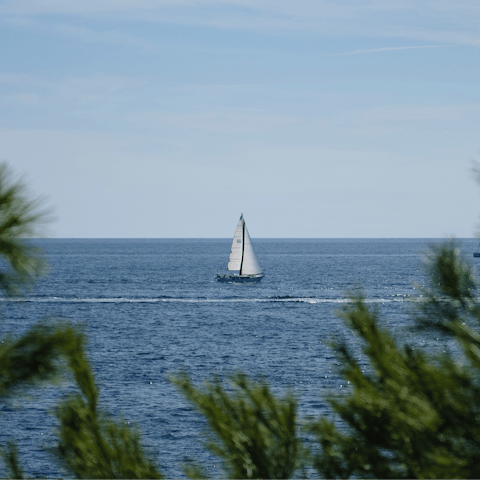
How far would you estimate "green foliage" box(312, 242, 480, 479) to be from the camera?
426 cm

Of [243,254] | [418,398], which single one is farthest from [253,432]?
[243,254]

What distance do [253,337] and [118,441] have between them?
184ft

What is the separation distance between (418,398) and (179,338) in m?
58.1

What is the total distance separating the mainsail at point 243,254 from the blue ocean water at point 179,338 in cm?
322

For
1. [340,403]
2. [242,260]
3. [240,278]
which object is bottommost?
[240,278]

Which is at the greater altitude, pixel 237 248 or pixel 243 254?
pixel 237 248

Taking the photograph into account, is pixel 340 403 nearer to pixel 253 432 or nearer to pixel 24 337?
pixel 253 432

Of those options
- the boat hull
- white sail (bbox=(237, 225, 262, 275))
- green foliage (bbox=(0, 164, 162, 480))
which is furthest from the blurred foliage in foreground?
the boat hull

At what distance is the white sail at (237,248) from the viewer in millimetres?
103688

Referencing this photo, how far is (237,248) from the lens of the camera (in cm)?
10481

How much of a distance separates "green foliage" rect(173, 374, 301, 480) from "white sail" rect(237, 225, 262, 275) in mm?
97100

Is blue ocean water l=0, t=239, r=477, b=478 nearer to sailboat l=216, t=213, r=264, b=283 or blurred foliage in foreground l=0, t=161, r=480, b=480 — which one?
blurred foliage in foreground l=0, t=161, r=480, b=480

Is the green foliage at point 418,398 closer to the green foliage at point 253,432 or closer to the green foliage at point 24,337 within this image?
the green foliage at point 253,432

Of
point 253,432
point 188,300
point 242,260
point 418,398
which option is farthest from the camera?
point 242,260
